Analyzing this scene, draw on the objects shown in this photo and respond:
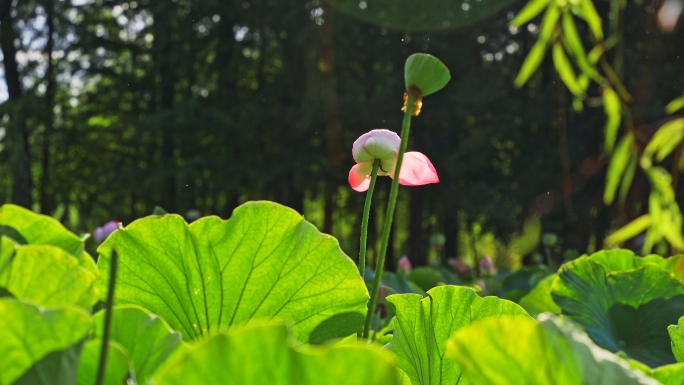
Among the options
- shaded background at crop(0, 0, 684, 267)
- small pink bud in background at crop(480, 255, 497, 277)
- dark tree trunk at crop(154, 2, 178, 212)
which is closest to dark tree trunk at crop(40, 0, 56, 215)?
shaded background at crop(0, 0, 684, 267)

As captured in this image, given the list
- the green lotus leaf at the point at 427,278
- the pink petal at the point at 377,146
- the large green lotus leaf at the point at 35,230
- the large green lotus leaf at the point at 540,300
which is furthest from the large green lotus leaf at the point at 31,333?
the green lotus leaf at the point at 427,278

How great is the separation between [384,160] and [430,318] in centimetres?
17

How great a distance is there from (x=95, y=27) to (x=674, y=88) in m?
7.93

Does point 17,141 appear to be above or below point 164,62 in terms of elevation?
below

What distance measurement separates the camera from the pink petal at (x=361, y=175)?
60cm

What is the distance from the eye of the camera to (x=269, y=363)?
Answer: 221 mm

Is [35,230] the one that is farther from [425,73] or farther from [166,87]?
[166,87]

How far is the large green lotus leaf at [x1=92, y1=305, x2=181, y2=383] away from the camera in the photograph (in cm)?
31

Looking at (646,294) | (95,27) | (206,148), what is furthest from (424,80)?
(95,27)

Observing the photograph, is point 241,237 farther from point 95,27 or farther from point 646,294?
point 95,27

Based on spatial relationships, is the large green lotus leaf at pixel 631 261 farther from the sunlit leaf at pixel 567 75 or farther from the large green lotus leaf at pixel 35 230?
the large green lotus leaf at pixel 35 230

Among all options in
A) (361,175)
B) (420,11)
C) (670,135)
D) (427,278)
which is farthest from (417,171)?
(420,11)

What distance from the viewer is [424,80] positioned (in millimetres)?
384

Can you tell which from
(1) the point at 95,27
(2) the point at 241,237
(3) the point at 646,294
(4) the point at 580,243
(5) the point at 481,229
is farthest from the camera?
(1) the point at 95,27
